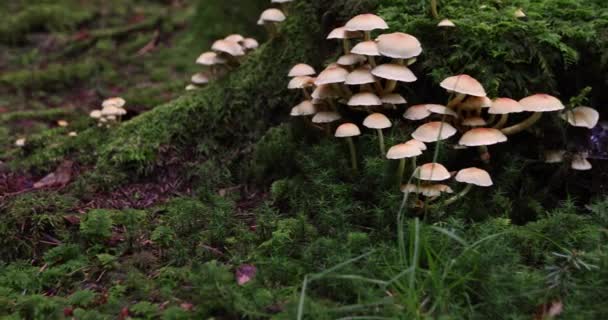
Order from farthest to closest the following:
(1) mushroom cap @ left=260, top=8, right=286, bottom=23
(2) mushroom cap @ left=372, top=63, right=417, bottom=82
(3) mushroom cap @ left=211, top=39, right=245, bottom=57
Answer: (3) mushroom cap @ left=211, top=39, right=245, bottom=57, (1) mushroom cap @ left=260, top=8, right=286, bottom=23, (2) mushroom cap @ left=372, top=63, right=417, bottom=82

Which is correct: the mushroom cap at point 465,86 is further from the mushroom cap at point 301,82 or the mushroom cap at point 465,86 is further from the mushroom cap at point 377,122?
the mushroom cap at point 301,82

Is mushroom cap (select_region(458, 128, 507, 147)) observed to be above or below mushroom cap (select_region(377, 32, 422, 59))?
below

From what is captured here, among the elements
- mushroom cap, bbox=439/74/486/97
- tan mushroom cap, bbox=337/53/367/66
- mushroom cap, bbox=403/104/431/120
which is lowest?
mushroom cap, bbox=403/104/431/120

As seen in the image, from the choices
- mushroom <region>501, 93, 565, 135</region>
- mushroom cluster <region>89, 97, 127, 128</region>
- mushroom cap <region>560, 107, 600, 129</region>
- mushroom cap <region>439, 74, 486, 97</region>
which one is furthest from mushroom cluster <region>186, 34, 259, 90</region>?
mushroom cap <region>560, 107, 600, 129</region>

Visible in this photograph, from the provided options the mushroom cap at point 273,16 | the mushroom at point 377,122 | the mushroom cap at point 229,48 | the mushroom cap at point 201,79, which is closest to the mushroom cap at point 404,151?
the mushroom at point 377,122

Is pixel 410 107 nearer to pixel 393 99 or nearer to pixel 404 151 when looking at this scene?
pixel 393 99

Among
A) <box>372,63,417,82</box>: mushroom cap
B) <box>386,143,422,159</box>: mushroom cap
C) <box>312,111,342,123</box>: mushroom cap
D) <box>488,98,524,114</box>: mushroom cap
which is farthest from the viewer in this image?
<box>312,111,342,123</box>: mushroom cap

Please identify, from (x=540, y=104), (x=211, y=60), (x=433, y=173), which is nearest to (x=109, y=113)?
(x=211, y=60)

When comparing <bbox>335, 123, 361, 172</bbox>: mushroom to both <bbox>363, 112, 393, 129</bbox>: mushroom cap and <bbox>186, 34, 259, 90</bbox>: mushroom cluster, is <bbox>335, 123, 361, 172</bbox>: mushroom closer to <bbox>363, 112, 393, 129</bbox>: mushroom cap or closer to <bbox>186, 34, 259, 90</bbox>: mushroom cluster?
<bbox>363, 112, 393, 129</bbox>: mushroom cap
